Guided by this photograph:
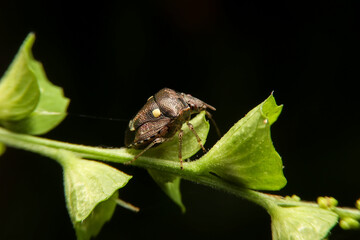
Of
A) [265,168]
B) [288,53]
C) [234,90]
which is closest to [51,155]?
[265,168]

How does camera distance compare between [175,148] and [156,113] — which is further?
[156,113]

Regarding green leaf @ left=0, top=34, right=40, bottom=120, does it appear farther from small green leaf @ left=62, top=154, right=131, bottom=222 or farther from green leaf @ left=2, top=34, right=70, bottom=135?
small green leaf @ left=62, top=154, right=131, bottom=222

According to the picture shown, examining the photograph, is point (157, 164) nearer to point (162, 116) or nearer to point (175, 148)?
point (175, 148)

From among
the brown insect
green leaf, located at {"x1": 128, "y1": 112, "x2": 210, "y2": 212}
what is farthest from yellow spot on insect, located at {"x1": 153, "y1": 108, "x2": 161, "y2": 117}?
green leaf, located at {"x1": 128, "y1": 112, "x2": 210, "y2": 212}

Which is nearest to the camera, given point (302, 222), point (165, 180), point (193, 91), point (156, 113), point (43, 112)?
point (302, 222)

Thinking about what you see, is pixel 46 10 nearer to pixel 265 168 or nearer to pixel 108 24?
pixel 108 24

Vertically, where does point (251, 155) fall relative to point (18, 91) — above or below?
above

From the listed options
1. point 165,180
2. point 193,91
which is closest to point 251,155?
point 165,180
